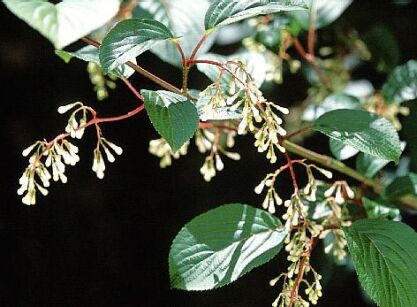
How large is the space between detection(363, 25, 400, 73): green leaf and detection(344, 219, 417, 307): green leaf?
887 millimetres

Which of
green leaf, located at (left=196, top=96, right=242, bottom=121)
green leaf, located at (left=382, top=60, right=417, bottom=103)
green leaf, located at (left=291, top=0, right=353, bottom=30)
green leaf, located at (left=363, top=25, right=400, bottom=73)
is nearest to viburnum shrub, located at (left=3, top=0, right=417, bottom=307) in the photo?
green leaf, located at (left=196, top=96, right=242, bottom=121)

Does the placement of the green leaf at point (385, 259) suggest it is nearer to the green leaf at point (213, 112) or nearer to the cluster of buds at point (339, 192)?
the cluster of buds at point (339, 192)

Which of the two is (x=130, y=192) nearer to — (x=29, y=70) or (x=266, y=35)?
(x=29, y=70)

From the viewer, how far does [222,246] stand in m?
1.11

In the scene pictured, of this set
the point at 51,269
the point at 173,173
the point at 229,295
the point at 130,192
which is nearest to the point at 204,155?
the point at 173,173

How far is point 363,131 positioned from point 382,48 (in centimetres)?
86

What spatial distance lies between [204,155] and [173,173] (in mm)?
130

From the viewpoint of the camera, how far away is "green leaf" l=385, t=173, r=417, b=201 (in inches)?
52.1

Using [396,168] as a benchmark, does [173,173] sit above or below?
below

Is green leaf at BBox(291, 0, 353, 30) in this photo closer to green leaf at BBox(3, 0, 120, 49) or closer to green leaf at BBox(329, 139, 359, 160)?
green leaf at BBox(329, 139, 359, 160)

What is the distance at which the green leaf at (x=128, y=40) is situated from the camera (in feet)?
3.07

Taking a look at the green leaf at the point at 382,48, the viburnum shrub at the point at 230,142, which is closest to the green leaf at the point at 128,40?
the viburnum shrub at the point at 230,142

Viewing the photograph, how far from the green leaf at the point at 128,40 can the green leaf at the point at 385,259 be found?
0.45 m

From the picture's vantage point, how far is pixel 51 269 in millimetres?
2219
